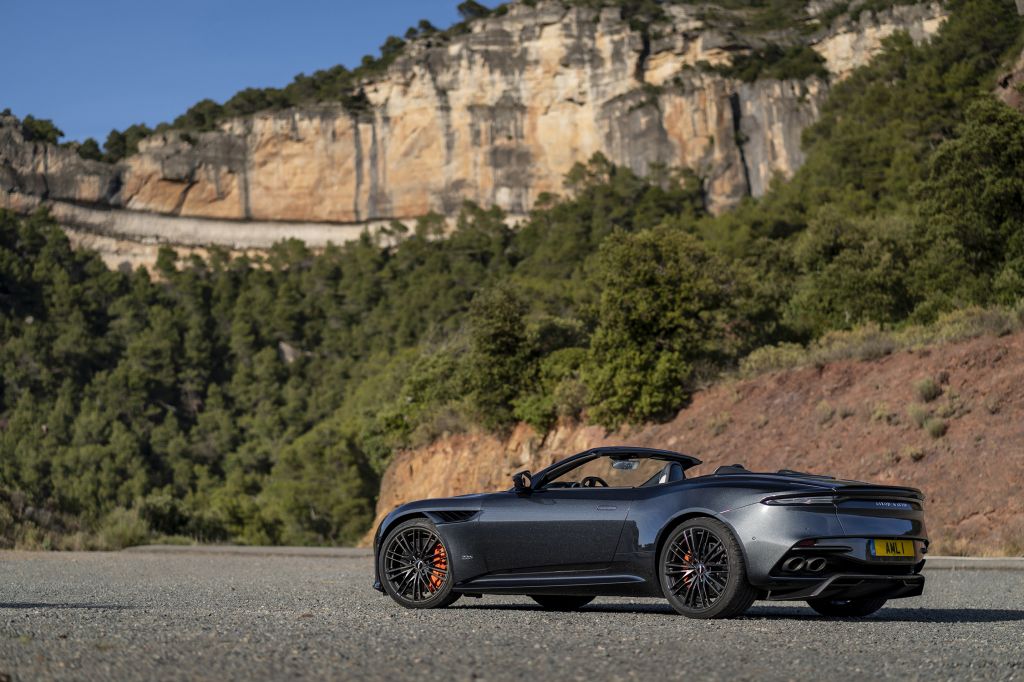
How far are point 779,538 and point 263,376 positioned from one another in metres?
110

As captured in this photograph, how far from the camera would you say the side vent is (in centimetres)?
917

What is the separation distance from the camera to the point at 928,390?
80.5ft

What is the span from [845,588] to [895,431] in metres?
17.4

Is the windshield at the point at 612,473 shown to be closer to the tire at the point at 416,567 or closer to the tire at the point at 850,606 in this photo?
the tire at the point at 416,567

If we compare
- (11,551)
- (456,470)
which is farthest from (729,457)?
(11,551)

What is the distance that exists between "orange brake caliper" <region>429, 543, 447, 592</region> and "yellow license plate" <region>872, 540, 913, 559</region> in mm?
3389

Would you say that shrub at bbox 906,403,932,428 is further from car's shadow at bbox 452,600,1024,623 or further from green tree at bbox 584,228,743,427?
car's shadow at bbox 452,600,1024,623

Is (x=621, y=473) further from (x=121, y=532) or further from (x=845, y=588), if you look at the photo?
(x=121, y=532)

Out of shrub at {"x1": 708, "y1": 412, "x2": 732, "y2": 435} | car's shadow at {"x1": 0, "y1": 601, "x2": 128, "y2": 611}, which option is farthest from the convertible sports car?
shrub at {"x1": 708, "y1": 412, "x2": 732, "y2": 435}

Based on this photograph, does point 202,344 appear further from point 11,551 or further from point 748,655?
point 748,655

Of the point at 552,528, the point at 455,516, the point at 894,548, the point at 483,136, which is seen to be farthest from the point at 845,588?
the point at 483,136

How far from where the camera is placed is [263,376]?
114 m

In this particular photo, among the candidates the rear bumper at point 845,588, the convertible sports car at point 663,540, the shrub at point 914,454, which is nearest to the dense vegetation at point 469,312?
the shrub at point 914,454

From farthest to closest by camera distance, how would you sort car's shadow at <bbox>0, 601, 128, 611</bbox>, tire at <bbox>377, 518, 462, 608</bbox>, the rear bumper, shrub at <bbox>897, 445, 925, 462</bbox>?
1. shrub at <bbox>897, 445, 925, 462</bbox>
2. car's shadow at <bbox>0, 601, 128, 611</bbox>
3. tire at <bbox>377, 518, 462, 608</bbox>
4. the rear bumper
